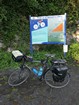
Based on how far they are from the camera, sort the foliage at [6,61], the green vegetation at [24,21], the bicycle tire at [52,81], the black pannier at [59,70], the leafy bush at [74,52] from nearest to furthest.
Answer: the black pannier at [59,70]
the bicycle tire at [52,81]
the foliage at [6,61]
the leafy bush at [74,52]
the green vegetation at [24,21]

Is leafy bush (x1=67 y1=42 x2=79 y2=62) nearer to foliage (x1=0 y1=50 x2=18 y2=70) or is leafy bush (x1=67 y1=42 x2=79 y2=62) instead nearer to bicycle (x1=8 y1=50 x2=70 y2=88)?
bicycle (x1=8 y1=50 x2=70 y2=88)

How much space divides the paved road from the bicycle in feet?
0.51

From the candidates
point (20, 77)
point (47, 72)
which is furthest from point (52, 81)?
point (20, 77)

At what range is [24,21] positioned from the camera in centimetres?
759

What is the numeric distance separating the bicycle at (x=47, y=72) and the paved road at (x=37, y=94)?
16 centimetres

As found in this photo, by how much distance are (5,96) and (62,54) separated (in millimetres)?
3138

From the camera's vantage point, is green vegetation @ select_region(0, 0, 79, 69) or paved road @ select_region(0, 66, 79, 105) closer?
paved road @ select_region(0, 66, 79, 105)

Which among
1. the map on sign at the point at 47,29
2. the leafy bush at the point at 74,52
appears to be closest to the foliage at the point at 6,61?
the map on sign at the point at 47,29

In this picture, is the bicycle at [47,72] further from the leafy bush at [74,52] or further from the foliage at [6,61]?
the leafy bush at [74,52]

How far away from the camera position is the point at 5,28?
23.8ft

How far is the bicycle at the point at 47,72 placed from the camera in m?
4.95

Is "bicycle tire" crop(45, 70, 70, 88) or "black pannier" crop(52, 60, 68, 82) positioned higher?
"black pannier" crop(52, 60, 68, 82)

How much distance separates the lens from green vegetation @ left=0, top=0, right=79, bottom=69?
23.1 feet

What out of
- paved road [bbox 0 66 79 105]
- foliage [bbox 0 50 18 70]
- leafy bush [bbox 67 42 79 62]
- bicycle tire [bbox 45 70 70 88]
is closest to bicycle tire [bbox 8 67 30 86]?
paved road [bbox 0 66 79 105]
